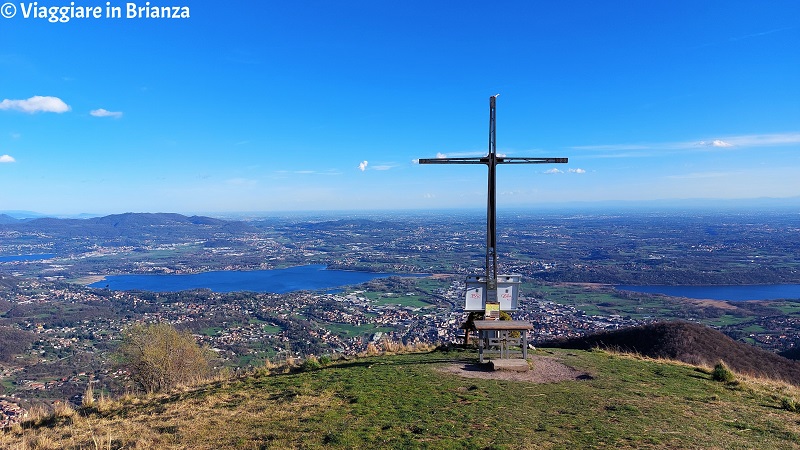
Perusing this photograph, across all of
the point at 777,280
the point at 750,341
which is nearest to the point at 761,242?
the point at 777,280

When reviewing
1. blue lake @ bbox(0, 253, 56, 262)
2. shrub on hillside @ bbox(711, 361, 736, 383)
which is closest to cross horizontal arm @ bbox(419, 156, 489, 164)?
shrub on hillside @ bbox(711, 361, 736, 383)

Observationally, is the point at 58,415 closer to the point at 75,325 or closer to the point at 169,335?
the point at 169,335

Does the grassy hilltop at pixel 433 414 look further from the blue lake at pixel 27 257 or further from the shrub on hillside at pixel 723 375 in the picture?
the blue lake at pixel 27 257

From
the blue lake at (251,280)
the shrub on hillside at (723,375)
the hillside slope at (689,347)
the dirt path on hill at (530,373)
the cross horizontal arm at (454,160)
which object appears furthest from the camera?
the blue lake at (251,280)

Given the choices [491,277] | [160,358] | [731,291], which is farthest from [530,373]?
[731,291]

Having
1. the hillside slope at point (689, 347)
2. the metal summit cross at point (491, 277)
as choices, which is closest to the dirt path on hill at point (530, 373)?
the metal summit cross at point (491, 277)

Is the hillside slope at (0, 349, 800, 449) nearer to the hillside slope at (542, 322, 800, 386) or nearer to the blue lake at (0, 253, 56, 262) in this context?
the hillside slope at (542, 322, 800, 386)

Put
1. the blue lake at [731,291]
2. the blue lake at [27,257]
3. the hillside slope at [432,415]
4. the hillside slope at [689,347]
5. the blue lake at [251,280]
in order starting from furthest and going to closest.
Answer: the blue lake at [27,257]
the blue lake at [251,280]
the blue lake at [731,291]
the hillside slope at [689,347]
the hillside slope at [432,415]
